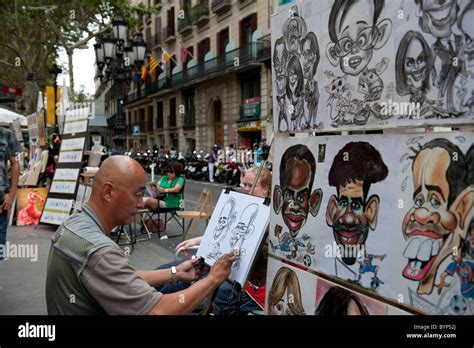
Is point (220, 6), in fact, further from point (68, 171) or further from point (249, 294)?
point (249, 294)

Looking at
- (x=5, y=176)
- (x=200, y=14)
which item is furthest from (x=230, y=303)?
(x=200, y=14)

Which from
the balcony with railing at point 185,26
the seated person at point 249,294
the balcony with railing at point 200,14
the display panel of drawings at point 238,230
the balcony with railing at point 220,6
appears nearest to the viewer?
the display panel of drawings at point 238,230

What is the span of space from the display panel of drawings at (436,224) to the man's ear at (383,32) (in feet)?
1.16

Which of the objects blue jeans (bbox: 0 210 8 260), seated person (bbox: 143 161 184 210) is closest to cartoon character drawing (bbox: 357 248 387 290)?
blue jeans (bbox: 0 210 8 260)

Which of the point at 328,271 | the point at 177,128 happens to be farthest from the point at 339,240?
the point at 177,128

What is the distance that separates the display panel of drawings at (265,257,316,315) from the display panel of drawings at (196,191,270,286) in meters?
0.14

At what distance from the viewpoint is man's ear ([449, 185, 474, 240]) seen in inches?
53.9

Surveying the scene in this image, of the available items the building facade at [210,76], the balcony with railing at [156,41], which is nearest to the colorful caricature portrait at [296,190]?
the building facade at [210,76]

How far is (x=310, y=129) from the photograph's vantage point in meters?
1.97

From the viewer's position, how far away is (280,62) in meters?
2.15

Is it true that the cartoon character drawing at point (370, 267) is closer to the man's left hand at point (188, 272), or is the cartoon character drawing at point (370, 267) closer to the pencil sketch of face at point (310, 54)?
the pencil sketch of face at point (310, 54)

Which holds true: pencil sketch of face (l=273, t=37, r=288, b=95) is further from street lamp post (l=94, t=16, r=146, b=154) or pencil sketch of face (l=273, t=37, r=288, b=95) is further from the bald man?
street lamp post (l=94, t=16, r=146, b=154)

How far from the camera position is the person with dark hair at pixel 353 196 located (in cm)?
165

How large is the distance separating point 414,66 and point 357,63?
0.82ft
